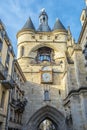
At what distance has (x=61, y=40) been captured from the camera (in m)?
27.7

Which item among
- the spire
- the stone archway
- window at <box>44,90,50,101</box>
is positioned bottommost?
the stone archway

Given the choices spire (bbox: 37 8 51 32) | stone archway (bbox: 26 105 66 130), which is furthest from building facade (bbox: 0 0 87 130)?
spire (bbox: 37 8 51 32)

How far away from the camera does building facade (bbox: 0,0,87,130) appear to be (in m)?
14.6

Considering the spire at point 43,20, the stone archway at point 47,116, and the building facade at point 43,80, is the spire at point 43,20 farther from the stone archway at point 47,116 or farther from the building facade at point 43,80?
the stone archway at point 47,116

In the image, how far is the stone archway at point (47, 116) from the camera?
20516mm

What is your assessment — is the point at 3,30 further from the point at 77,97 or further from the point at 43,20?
A: the point at 43,20

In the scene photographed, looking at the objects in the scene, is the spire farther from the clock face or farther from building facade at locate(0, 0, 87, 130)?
the clock face

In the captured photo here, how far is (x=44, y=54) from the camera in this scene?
27875 mm

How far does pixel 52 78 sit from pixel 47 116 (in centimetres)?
556

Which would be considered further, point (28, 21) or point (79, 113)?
point (28, 21)

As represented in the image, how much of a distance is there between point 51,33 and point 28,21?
18.5ft

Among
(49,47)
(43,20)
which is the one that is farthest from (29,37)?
(43,20)

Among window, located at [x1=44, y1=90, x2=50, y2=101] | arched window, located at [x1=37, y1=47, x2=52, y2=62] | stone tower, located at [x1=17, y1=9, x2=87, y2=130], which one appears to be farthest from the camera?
arched window, located at [x1=37, y1=47, x2=52, y2=62]

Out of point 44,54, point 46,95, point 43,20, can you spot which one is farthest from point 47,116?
point 43,20
